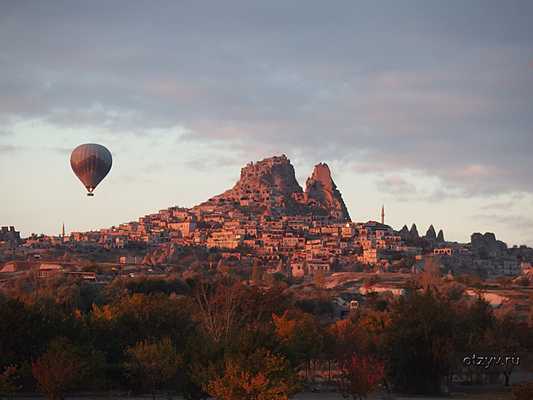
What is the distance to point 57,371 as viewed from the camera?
113 feet

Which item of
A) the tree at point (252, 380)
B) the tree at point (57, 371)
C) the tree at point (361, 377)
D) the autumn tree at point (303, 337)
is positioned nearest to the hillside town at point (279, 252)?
the autumn tree at point (303, 337)

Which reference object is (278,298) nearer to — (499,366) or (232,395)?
(499,366)

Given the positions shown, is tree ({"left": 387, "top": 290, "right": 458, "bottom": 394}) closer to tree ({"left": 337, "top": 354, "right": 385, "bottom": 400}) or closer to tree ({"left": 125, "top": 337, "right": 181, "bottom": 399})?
tree ({"left": 337, "top": 354, "right": 385, "bottom": 400})

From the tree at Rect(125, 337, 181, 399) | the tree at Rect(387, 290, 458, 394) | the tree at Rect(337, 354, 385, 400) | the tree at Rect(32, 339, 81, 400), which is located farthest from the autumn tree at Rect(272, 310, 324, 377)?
the tree at Rect(32, 339, 81, 400)

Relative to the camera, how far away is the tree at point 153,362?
125 feet

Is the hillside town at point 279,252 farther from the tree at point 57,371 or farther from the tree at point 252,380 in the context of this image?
the tree at point 252,380

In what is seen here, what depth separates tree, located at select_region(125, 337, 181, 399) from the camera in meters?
38.0

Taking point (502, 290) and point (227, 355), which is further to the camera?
point (502, 290)

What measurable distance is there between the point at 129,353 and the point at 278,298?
3262 centimetres

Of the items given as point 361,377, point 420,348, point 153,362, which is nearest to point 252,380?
point 153,362

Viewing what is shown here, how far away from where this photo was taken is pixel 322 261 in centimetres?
16475

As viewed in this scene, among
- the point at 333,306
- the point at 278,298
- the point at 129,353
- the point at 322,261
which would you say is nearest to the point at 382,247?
the point at 322,261

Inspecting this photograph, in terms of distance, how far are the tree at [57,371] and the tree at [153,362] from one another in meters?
3.28

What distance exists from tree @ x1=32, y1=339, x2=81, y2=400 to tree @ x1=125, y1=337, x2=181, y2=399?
Answer: 10.8 feet
